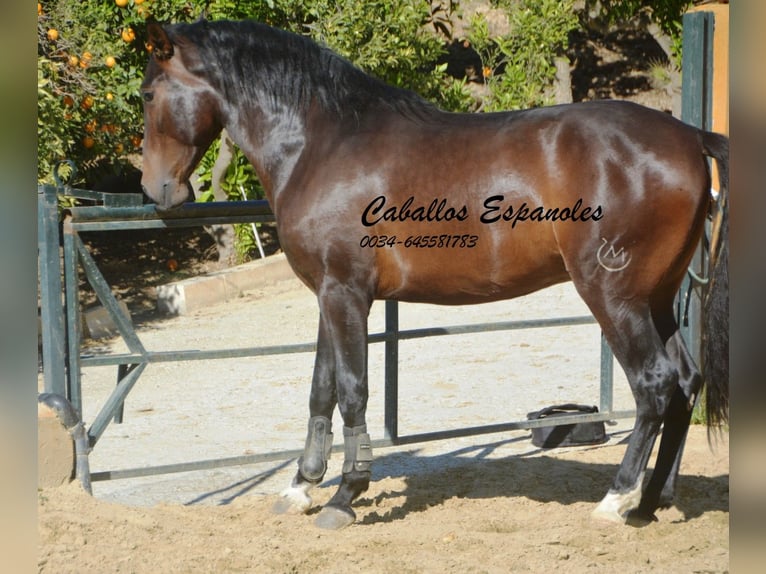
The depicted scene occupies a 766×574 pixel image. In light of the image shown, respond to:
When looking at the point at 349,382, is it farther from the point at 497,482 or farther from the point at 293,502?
the point at 497,482

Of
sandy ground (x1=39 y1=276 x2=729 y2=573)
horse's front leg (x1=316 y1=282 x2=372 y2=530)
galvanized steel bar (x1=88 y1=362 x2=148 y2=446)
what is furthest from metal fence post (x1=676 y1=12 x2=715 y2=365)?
galvanized steel bar (x1=88 y1=362 x2=148 y2=446)

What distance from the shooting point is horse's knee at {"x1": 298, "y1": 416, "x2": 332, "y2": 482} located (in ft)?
13.0

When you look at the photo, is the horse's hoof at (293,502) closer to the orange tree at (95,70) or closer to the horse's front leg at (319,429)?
the horse's front leg at (319,429)

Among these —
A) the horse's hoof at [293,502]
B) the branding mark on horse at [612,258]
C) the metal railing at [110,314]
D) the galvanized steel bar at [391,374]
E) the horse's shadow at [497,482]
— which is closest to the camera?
the branding mark on horse at [612,258]

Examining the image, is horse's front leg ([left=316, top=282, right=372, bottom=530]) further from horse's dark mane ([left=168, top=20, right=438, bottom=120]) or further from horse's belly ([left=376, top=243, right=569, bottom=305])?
horse's dark mane ([left=168, top=20, right=438, bottom=120])

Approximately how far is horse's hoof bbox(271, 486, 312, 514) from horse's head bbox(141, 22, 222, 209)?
1355 mm

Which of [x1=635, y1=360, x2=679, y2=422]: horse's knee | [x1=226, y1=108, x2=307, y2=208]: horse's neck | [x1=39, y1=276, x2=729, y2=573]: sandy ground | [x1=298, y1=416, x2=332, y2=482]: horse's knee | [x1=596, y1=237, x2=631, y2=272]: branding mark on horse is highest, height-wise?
[x1=226, y1=108, x2=307, y2=208]: horse's neck

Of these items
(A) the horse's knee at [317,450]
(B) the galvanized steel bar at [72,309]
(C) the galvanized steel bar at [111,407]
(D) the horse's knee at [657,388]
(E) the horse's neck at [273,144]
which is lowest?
(A) the horse's knee at [317,450]

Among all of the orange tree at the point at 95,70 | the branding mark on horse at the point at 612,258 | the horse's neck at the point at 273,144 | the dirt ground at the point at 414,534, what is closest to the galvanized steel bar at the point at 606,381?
the dirt ground at the point at 414,534

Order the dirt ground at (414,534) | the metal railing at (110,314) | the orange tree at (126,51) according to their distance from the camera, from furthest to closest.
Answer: the orange tree at (126,51) → the metal railing at (110,314) → the dirt ground at (414,534)

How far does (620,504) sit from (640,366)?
22.8 inches

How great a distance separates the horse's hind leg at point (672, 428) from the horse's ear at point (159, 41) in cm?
237

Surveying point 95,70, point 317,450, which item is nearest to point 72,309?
A: point 317,450

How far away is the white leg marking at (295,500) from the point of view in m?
3.98
